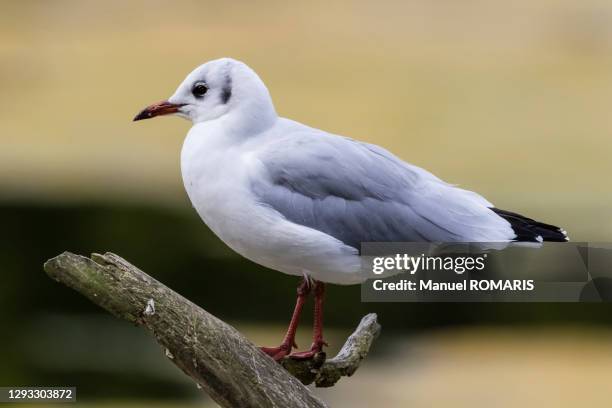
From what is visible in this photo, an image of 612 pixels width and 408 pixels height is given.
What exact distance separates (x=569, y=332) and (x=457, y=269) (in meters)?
2.46

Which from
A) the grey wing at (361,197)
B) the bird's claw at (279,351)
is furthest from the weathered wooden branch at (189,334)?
the grey wing at (361,197)

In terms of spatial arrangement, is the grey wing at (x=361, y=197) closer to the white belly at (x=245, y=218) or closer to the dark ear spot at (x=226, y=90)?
the white belly at (x=245, y=218)

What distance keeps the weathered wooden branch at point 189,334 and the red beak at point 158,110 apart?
36cm

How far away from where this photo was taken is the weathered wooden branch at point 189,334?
2111 millimetres

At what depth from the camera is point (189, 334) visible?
7.19 feet

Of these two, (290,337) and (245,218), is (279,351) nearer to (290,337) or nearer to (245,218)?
(290,337)

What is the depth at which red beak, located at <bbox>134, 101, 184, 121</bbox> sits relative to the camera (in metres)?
2.40

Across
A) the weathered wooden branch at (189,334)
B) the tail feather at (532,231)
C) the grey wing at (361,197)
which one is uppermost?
the grey wing at (361,197)

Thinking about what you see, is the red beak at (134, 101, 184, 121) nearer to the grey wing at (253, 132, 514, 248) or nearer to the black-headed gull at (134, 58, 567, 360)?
the black-headed gull at (134, 58, 567, 360)

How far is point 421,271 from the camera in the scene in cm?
246

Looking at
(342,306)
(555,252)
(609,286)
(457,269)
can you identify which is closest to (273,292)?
(342,306)

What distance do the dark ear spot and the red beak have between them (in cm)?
9

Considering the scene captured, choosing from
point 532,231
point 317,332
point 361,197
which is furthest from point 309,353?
point 532,231

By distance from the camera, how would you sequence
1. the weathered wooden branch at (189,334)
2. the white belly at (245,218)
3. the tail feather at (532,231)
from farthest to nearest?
1. the tail feather at (532,231)
2. the white belly at (245,218)
3. the weathered wooden branch at (189,334)
